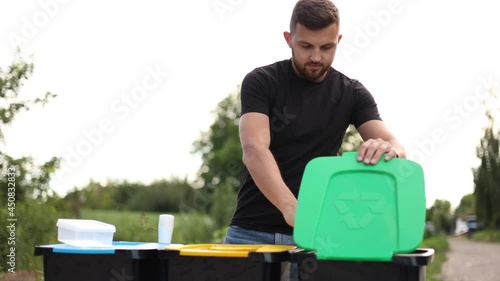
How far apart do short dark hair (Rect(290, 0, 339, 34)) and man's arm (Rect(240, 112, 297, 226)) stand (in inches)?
17.2

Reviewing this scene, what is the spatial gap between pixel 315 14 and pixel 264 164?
0.66m

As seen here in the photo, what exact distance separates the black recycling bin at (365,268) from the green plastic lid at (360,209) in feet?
0.13

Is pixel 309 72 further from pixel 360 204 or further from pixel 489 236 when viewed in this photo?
pixel 489 236

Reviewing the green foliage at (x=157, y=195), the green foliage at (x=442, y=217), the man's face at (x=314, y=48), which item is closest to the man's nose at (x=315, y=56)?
the man's face at (x=314, y=48)

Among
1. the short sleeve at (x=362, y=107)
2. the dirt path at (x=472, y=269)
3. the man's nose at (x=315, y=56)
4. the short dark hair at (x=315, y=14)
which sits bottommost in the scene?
the dirt path at (x=472, y=269)

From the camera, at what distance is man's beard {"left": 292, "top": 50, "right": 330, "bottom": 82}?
3111 millimetres

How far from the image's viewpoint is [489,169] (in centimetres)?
2542

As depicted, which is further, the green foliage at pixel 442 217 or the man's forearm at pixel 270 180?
the green foliage at pixel 442 217

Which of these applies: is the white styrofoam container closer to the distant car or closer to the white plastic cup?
the white plastic cup

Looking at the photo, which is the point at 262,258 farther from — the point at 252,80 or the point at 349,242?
the point at 252,80

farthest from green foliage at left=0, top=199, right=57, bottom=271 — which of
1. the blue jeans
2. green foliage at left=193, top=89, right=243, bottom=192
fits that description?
green foliage at left=193, top=89, right=243, bottom=192

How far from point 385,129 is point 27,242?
4.36m

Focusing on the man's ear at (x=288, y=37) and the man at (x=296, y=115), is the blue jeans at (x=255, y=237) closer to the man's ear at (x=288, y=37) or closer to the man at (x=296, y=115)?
the man at (x=296, y=115)

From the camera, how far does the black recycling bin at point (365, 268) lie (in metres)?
2.49
